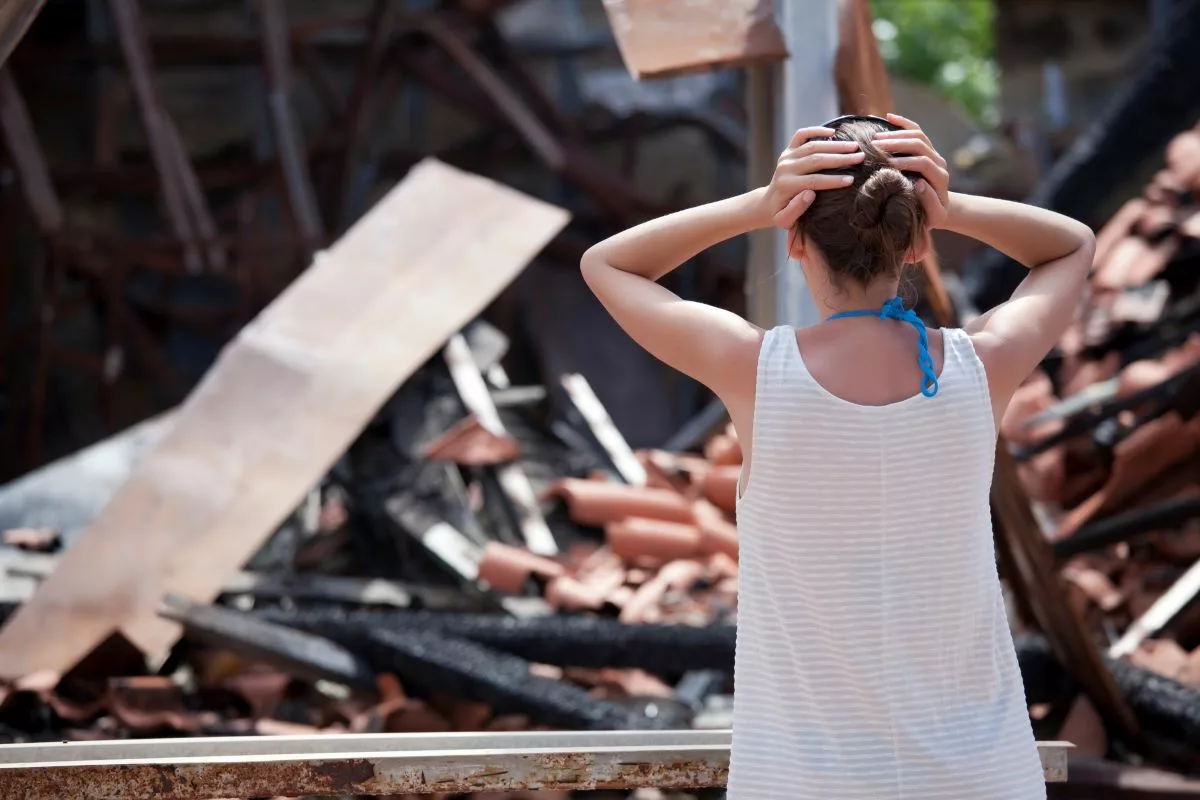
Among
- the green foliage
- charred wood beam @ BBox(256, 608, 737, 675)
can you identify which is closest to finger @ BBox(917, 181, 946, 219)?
charred wood beam @ BBox(256, 608, 737, 675)

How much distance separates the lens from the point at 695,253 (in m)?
1.73

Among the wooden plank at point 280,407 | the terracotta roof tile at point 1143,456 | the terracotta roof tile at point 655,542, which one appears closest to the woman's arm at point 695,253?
the wooden plank at point 280,407

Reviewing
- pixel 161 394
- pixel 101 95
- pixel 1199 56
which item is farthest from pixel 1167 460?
pixel 101 95

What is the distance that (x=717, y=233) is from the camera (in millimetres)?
1812

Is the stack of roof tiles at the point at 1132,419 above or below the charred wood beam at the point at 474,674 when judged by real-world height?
below

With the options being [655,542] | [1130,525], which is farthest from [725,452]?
[1130,525]

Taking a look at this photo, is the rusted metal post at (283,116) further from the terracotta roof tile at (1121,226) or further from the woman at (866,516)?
the woman at (866,516)

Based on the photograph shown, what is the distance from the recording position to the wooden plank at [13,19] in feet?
7.39

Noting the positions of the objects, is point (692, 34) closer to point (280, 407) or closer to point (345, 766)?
point (345, 766)

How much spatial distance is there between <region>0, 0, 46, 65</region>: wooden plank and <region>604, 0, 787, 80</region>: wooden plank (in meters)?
1.05

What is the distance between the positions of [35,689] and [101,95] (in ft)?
24.2

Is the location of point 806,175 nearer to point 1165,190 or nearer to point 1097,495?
point 1097,495

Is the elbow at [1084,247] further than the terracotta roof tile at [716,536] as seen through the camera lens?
No

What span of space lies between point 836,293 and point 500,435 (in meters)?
4.37
